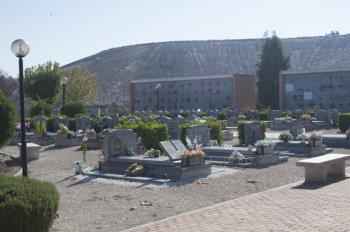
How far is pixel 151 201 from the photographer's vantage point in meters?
10.1

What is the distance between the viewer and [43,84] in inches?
1681

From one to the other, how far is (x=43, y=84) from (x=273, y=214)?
36.3 meters

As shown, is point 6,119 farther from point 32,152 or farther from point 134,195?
point 134,195

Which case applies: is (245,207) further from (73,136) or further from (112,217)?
(73,136)

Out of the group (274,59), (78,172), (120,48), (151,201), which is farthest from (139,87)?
(120,48)

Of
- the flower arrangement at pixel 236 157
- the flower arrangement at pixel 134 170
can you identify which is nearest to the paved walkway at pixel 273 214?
the flower arrangement at pixel 134 170

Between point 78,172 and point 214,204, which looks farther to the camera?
point 78,172

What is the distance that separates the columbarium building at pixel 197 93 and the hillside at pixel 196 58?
145 feet

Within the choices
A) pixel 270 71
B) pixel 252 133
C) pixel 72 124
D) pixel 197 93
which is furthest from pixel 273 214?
pixel 270 71

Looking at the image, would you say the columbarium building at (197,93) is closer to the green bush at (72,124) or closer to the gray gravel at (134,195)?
the green bush at (72,124)

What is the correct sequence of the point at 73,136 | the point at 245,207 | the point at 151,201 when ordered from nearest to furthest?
1. the point at 245,207
2. the point at 151,201
3. the point at 73,136

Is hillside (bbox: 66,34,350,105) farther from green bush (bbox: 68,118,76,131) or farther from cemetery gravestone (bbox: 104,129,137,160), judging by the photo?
cemetery gravestone (bbox: 104,129,137,160)

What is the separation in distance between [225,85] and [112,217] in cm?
3296

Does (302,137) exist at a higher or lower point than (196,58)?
lower
